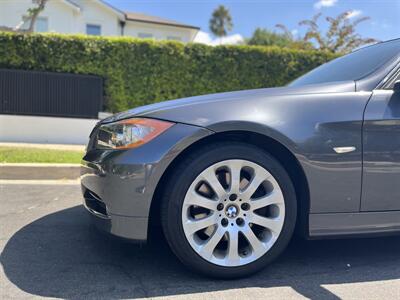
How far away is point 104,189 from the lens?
2.45m

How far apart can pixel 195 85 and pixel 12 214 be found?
752 centimetres

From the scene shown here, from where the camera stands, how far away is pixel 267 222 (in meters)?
2.49

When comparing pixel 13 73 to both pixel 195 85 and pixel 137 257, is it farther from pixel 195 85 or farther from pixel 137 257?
pixel 137 257

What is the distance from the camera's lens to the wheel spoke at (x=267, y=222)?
8.11 feet

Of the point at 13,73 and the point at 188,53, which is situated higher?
the point at 188,53

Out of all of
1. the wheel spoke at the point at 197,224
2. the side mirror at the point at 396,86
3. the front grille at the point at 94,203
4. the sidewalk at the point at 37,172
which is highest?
the side mirror at the point at 396,86

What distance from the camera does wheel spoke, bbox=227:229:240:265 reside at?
2436 mm

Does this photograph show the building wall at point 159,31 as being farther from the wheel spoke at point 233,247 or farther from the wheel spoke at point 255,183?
the wheel spoke at point 233,247

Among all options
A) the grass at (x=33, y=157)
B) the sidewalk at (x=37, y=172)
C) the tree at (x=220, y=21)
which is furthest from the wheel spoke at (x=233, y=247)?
the tree at (x=220, y=21)

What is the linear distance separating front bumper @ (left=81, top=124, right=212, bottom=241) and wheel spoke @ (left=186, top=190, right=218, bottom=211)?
231mm

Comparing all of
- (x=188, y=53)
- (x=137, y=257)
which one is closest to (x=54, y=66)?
(x=188, y=53)

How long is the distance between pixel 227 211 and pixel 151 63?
8569 mm

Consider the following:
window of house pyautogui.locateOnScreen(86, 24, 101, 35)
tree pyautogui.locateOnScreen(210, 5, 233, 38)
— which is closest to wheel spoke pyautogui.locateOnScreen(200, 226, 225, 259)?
window of house pyautogui.locateOnScreen(86, 24, 101, 35)

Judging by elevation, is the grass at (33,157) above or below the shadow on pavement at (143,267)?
above
